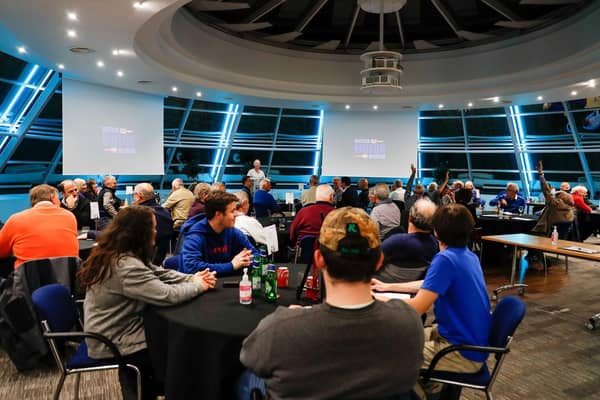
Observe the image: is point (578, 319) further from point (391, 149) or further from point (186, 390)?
point (391, 149)

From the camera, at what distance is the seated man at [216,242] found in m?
2.91

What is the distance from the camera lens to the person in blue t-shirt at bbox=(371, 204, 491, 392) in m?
2.09

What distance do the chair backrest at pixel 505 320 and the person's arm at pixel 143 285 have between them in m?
1.66

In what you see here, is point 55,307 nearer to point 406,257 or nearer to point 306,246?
point 406,257

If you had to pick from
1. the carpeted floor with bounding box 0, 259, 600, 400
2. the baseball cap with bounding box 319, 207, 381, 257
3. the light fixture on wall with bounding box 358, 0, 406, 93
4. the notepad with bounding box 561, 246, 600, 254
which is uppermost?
the light fixture on wall with bounding box 358, 0, 406, 93

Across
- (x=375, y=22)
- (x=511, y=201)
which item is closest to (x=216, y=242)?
(x=511, y=201)

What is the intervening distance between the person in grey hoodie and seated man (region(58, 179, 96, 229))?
382 cm

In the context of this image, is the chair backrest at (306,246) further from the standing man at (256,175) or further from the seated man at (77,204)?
the standing man at (256,175)

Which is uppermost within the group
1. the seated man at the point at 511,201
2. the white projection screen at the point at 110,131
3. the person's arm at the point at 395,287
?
the white projection screen at the point at 110,131

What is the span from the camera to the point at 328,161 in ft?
40.0

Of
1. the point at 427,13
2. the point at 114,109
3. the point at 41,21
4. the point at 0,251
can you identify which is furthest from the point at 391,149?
the point at 0,251

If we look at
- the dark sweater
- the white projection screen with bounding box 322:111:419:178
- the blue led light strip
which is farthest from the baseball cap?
the blue led light strip

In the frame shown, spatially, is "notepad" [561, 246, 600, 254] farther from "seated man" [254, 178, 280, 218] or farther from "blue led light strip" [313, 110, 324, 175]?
"blue led light strip" [313, 110, 324, 175]

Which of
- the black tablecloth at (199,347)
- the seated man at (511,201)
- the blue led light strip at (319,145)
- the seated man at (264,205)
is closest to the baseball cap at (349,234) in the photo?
the black tablecloth at (199,347)
